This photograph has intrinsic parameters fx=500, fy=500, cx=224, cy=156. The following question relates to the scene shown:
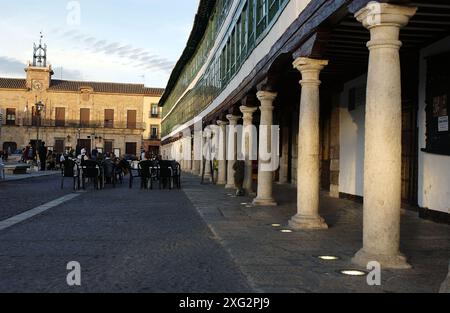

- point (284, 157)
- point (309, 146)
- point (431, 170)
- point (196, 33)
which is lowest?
point (431, 170)

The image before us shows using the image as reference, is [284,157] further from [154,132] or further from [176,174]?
[154,132]

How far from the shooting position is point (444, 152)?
866 cm

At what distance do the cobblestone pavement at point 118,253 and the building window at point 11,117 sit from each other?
5756 cm

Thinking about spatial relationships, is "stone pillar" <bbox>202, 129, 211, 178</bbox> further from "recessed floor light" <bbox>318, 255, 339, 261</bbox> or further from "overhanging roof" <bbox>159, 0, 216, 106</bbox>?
"recessed floor light" <bbox>318, 255, 339, 261</bbox>

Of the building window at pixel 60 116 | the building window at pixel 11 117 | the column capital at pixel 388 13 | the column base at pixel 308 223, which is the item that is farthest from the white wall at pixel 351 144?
the building window at pixel 11 117

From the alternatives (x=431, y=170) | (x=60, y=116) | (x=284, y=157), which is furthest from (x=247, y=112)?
(x=60, y=116)

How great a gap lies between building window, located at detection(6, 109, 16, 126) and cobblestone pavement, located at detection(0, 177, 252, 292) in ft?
189

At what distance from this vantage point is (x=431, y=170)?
9148 mm

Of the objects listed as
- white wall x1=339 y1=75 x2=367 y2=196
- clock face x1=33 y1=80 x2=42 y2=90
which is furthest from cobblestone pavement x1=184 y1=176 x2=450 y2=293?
clock face x1=33 y1=80 x2=42 y2=90

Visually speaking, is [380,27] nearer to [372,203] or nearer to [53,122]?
[372,203]

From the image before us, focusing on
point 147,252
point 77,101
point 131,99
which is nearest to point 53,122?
point 77,101

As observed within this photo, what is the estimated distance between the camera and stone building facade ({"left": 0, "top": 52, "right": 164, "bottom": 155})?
6275cm

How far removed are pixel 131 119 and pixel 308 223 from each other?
61.7m
